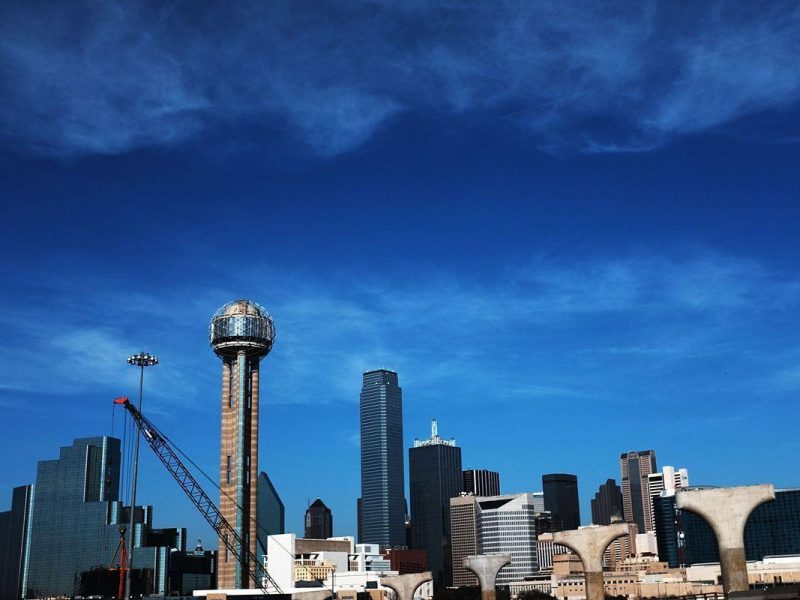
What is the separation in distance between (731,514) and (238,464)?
114m

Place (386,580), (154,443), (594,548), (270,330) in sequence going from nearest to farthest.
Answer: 1. (594,548)
2. (386,580)
3. (154,443)
4. (270,330)

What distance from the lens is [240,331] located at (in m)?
172

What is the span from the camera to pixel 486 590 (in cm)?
11000

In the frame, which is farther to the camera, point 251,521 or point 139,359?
point 251,521

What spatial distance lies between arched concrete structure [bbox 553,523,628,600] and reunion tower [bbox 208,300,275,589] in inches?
3530

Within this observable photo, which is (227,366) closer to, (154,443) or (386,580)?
(154,443)

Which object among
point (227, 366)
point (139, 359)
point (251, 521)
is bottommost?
point (251, 521)

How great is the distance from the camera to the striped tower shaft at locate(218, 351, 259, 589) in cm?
16425

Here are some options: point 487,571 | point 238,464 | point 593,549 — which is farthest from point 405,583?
point 593,549

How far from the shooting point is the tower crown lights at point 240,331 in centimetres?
17150

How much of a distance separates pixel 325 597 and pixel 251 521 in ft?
74.0

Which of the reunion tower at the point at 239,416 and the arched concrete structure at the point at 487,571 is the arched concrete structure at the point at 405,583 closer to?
the arched concrete structure at the point at 487,571

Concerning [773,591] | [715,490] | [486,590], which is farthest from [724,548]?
[486,590]

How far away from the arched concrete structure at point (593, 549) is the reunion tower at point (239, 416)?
89.7m
